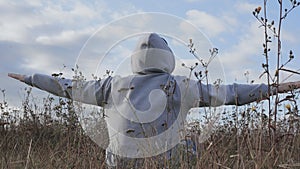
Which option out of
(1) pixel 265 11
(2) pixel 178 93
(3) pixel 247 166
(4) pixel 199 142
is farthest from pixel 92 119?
(1) pixel 265 11

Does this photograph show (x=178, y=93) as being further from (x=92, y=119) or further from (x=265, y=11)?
(x=265, y=11)

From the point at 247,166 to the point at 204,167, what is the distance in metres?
0.39

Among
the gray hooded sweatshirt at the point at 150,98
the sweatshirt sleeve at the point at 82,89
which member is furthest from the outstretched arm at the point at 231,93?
the sweatshirt sleeve at the point at 82,89

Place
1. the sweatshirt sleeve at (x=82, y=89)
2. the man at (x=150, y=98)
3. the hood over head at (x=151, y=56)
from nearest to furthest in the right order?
the man at (x=150, y=98) → the hood over head at (x=151, y=56) → the sweatshirt sleeve at (x=82, y=89)

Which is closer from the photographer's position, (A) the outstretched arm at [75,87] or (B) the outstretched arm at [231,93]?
(B) the outstretched arm at [231,93]

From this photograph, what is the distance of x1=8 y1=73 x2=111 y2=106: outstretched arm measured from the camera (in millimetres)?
3648

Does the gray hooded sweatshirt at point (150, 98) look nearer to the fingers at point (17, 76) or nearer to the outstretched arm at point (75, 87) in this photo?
the outstretched arm at point (75, 87)

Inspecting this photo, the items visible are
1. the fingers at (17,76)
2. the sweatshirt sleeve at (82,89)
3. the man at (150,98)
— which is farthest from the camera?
the fingers at (17,76)

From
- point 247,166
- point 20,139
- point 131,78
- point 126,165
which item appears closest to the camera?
point 247,166

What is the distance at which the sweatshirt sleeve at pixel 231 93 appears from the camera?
3.38 meters

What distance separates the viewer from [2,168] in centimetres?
301

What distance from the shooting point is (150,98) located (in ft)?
11.2

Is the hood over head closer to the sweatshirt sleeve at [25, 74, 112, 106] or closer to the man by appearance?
the man

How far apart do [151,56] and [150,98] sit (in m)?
0.31
